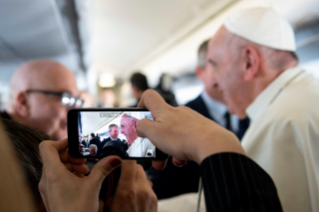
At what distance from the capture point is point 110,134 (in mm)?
410

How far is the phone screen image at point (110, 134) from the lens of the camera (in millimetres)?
403

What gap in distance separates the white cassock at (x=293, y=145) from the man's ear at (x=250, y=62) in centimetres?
23

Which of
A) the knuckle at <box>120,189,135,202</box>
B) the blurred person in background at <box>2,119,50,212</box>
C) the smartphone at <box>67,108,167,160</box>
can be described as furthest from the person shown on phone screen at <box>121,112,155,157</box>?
the blurred person in background at <box>2,119,50,212</box>

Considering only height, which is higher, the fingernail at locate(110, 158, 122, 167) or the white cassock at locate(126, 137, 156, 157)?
the white cassock at locate(126, 137, 156, 157)

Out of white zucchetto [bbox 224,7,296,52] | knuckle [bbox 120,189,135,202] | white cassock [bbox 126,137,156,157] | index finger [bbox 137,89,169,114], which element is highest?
white zucchetto [bbox 224,7,296,52]

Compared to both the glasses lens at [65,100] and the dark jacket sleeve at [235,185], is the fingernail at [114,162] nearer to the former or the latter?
the dark jacket sleeve at [235,185]

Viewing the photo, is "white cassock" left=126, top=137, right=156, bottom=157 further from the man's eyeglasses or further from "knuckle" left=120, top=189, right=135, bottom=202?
the man's eyeglasses

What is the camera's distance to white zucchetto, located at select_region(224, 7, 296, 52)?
935 millimetres

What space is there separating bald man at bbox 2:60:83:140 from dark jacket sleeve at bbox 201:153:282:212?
0.50 meters

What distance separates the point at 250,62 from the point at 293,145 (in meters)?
0.51

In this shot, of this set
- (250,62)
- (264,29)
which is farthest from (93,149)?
(264,29)

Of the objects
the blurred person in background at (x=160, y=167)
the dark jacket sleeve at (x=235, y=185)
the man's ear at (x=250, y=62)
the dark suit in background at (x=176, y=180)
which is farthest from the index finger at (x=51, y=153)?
the man's ear at (x=250, y=62)

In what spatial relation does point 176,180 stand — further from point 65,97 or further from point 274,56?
point 274,56

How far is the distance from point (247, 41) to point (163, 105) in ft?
2.68
